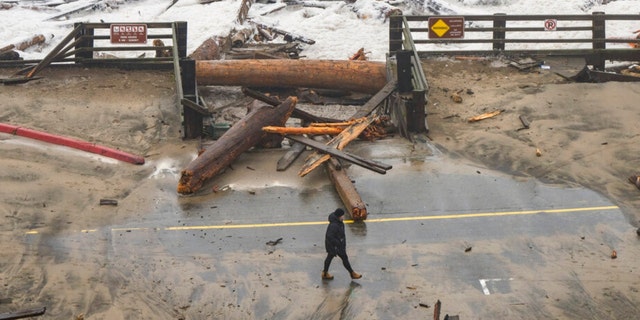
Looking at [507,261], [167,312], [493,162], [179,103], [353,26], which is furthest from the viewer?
[353,26]

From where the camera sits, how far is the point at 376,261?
14.2m

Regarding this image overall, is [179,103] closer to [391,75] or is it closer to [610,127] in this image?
[391,75]

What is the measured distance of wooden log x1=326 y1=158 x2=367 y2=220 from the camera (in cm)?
1553

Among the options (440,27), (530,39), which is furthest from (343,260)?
(530,39)

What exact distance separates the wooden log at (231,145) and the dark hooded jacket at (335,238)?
4386mm

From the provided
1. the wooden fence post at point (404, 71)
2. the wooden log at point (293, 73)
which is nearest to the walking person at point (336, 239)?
the wooden fence post at point (404, 71)

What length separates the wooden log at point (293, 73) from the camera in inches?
874

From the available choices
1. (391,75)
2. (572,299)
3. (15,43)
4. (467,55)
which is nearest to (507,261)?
(572,299)

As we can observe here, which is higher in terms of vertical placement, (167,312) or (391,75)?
(391,75)

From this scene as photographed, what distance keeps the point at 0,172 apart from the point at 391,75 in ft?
30.7

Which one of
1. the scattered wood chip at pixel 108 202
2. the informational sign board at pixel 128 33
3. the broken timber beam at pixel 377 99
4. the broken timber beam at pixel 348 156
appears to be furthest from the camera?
the informational sign board at pixel 128 33

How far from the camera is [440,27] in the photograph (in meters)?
23.5

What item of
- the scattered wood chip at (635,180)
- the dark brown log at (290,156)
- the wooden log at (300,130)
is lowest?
the scattered wood chip at (635,180)

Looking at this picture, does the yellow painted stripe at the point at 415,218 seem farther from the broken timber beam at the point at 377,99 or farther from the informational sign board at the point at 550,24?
the informational sign board at the point at 550,24
